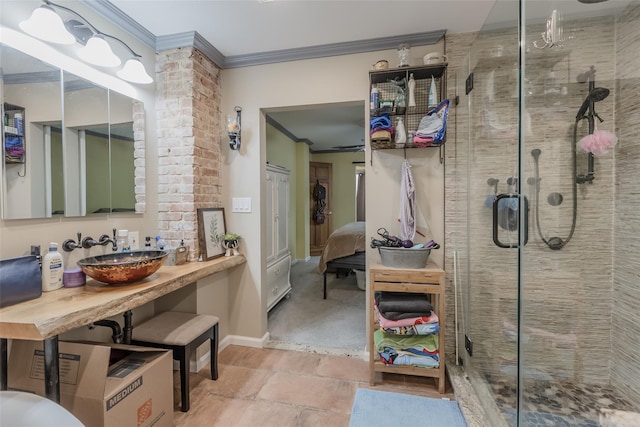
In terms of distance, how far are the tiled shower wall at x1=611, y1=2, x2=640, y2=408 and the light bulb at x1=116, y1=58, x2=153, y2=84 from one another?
10.1 feet

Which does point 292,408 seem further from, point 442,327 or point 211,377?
point 442,327

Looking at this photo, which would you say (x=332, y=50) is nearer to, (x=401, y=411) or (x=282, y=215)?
(x=282, y=215)

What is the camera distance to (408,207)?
2.05 meters

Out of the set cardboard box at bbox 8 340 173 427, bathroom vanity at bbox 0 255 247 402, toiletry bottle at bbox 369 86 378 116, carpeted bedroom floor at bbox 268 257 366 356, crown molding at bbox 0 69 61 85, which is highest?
toiletry bottle at bbox 369 86 378 116

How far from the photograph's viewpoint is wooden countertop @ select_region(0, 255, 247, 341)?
1024 millimetres

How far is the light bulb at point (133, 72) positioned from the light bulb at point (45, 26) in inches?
15.9

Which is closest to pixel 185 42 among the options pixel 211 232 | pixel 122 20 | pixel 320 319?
pixel 122 20

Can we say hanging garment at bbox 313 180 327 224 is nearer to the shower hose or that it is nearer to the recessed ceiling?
the recessed ceiling

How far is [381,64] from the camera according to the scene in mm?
2027

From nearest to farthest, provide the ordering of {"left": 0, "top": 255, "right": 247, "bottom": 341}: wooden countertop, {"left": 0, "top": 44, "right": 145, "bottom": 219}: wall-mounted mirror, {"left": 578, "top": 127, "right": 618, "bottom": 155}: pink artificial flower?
{"left": 0, "top": 255, "right": 247, "bottom": 341}: wooden countertop, {"left": 0, "top": 44, "right": 145, "bottom": 219}: wall-mounted mirror, {"left": 578, "top": 127, "right": 618, "bottom": 155}: pink artificial flower

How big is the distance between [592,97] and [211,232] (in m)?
2.86

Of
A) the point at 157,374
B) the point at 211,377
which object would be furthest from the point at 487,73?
the point at 211,377

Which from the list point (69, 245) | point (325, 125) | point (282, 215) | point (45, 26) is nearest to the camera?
point (45, 26)

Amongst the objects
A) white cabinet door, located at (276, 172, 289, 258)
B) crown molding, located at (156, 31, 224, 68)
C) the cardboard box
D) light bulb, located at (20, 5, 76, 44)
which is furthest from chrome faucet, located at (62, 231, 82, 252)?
white cabinet door, located at (276, 172, 289, 258)
